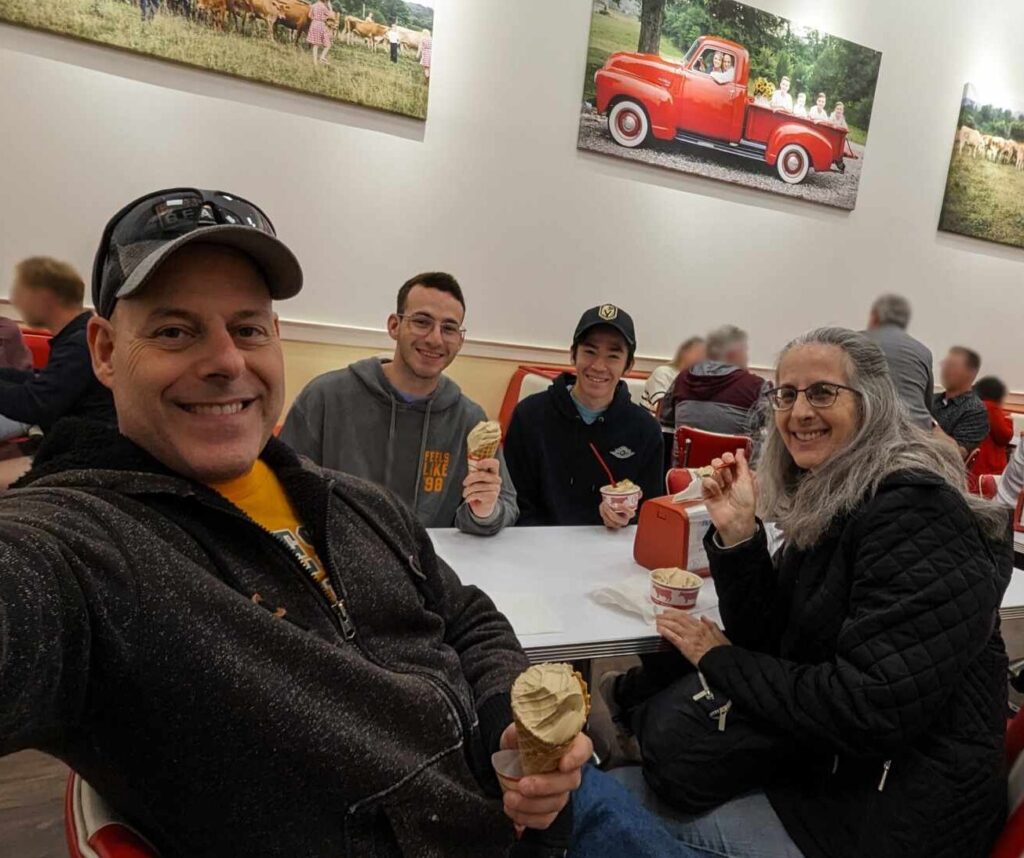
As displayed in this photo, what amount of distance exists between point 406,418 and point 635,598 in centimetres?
109

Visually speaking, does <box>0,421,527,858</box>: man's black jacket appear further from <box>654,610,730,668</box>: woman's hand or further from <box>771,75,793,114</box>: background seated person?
<box>771,75,793,114</box>: background seated person

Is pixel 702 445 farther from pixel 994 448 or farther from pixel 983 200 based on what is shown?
pixel 983 200

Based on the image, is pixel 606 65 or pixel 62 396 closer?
pixel 62 396

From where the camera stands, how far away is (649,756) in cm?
136

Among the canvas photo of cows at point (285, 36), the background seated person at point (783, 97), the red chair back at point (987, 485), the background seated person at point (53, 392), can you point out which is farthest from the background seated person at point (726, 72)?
the background seated person at point (53, 392)

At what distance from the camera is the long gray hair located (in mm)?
1271

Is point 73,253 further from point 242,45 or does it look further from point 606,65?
point 606,65

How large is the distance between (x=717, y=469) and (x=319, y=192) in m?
3.70

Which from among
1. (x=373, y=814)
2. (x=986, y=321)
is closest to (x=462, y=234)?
(x=373, y=814)

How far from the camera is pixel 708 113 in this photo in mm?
5270

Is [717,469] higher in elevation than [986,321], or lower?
lower

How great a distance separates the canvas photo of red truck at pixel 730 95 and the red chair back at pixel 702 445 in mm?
2787

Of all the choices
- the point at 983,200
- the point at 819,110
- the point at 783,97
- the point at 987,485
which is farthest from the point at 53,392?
the point at 983,200

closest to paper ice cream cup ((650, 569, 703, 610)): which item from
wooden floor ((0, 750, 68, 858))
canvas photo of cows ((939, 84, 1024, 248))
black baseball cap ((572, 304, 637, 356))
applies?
black baseball cap ((572, 304, 637, 356))
